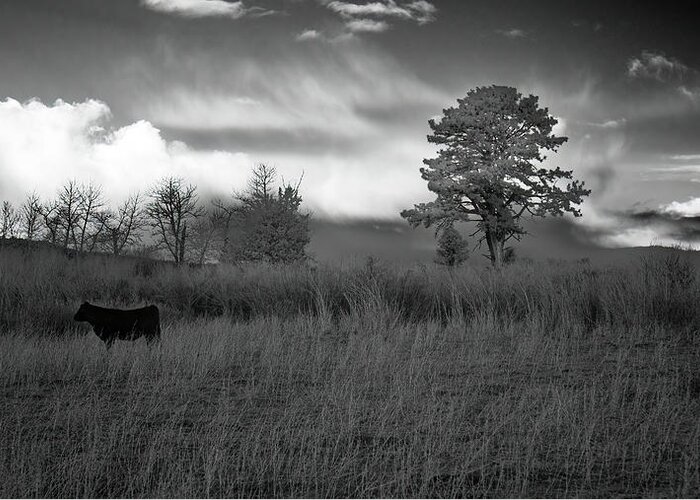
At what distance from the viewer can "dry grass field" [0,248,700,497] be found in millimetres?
3914

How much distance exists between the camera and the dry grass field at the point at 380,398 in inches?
154

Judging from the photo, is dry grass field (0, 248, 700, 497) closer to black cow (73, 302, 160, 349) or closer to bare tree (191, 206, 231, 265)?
black cow (73, 302, 160, 349)

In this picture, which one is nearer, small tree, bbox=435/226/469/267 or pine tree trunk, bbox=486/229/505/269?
pine tree trunk, bbox=486/229/505/269

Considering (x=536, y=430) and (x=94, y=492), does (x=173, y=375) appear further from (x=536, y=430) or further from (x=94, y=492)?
(x=536, y=430)

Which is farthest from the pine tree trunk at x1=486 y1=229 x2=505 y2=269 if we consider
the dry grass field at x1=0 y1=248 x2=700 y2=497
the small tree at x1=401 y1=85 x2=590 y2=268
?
the dry grass field at x1=0 y1=248 x2=700 y2=497

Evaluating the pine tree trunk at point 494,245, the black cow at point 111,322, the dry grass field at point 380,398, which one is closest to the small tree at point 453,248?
the pine tree trunk at point 494,245

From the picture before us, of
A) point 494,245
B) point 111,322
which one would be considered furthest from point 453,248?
point 111,322

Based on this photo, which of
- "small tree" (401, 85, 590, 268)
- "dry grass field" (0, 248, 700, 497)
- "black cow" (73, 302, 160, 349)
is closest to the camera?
"dry grass field" (0, 248, 700, 497)

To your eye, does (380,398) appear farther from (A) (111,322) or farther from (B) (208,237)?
(B) (208,237)

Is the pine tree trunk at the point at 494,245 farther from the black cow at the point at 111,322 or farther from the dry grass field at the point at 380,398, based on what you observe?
the black cow at the point at 111,322

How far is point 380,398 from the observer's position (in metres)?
5.84

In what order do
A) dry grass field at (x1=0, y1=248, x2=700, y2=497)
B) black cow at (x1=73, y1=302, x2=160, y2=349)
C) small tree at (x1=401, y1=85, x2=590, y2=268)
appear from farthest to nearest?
small tree at (x1=401, y1=85, x2=590, y2=268)
black cow at (x1=73, y1=302, x2=160, y2=349)
dry grass field at (x1=0, y1=248, x2=700, y2=497)

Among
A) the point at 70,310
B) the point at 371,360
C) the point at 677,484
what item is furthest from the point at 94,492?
the point at 70,310

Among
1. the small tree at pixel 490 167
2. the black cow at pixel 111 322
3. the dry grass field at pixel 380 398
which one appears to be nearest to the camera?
the dry grass field at pixel 380 398
